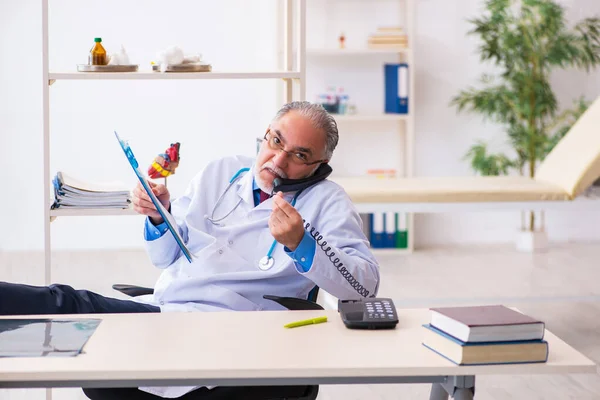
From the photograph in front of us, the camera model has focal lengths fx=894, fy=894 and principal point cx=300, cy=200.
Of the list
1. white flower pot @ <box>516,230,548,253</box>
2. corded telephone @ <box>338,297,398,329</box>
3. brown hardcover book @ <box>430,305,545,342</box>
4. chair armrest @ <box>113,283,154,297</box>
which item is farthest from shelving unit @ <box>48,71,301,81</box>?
white flower pot @ <box>516,230,548,253</box>

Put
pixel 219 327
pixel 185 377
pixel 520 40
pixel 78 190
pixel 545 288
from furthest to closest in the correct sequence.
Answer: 1. pixel 520 40
2. pixel 545 288
3. pixel 78 190
4. pixel 219 327
5. pixel 185 377

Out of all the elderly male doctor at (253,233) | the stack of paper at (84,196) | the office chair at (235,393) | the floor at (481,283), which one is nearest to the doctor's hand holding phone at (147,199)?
the elderly male doctor at (253,233)

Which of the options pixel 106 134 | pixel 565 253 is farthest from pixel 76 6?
pixel 565 253

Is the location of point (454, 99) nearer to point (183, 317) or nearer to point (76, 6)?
point (76, 6)

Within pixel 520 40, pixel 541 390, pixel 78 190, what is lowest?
pixel 541 390

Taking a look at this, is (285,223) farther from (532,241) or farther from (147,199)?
(532,241)

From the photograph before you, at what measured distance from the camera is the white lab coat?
2.26 m

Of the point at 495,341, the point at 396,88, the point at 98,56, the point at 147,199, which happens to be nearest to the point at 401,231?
the point at 396,88

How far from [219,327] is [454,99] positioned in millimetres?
4517

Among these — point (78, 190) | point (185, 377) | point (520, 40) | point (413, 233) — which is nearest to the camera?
point (185, 377)

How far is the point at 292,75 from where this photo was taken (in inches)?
122

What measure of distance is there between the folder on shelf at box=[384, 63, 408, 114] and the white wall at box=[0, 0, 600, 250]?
237 mm

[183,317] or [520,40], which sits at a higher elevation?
[520,40]

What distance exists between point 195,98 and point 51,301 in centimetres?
417
